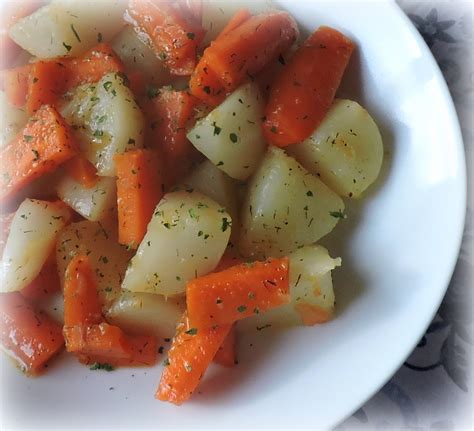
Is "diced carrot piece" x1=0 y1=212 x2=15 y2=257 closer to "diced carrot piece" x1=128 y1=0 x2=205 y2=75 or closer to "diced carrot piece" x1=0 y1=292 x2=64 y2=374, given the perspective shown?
"diced carrot piece" x1=0 y1=292 x2=64 y2=374

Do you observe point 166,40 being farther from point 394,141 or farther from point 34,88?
point 394,141

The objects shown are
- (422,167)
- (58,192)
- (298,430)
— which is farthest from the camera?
(58,192)

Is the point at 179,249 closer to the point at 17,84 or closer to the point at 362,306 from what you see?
the point at 362,306

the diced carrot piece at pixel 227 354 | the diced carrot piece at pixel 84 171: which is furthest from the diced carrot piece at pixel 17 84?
the diced carrot piece at pixel 227 354

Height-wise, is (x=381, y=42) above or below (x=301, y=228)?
above

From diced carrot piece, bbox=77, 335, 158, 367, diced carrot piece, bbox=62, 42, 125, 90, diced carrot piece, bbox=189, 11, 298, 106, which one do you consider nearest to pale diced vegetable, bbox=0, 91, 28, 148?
diced carrot piece, bbox=62, 42, 125, 90

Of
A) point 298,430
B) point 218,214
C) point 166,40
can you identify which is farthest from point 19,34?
point 298,430

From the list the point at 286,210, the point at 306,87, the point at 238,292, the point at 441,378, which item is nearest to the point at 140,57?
the point at 306,87
